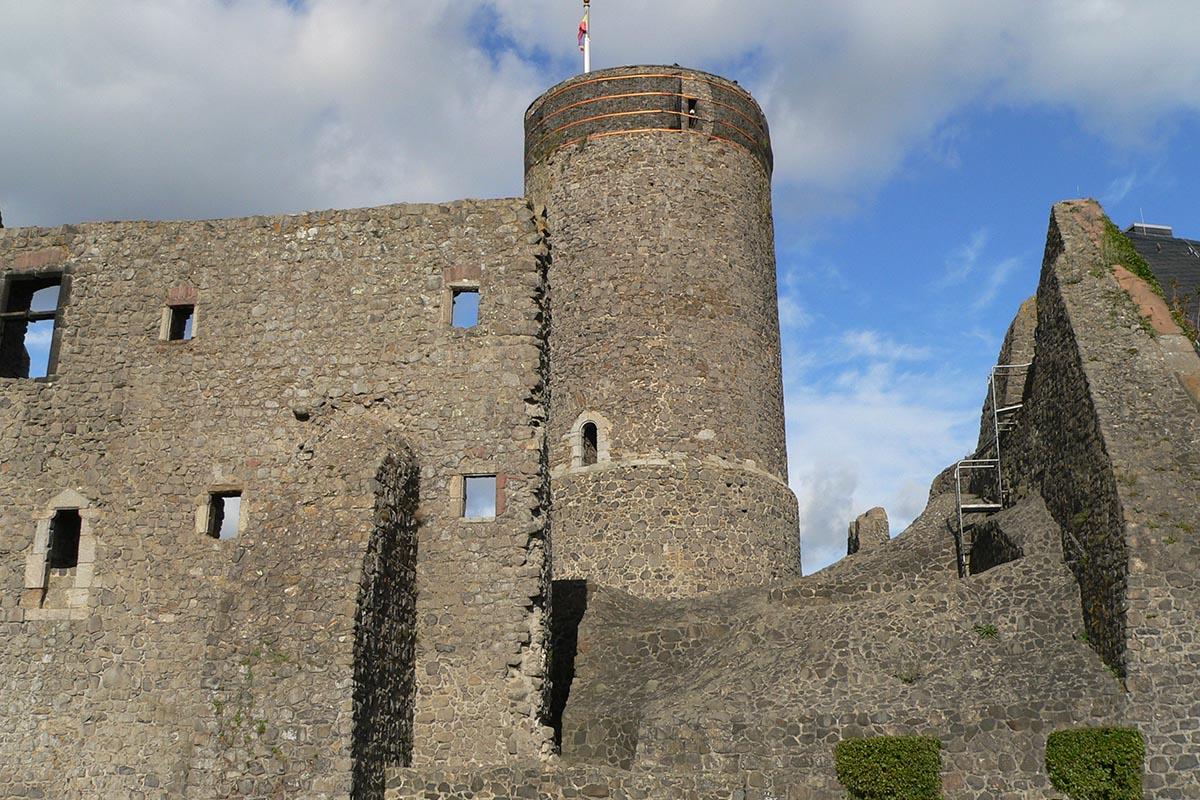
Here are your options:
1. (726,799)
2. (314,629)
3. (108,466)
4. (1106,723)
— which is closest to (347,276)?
(108,466)

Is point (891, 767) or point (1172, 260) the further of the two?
point (1172, 260)

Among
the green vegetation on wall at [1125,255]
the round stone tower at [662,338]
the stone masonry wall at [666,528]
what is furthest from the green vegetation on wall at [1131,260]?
the stone masonry wall at [666,528]

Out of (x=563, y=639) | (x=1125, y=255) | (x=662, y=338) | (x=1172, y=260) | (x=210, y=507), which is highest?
(x=1172, y=260)

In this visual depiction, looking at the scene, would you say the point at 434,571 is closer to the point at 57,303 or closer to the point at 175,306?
the point at 175,306

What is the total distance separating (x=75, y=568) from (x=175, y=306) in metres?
3.41

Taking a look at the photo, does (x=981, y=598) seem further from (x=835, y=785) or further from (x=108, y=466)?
(x=108, y=466)

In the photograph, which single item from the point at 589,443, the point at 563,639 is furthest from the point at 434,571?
the point at 589,443

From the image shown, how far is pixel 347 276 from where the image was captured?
1394cm

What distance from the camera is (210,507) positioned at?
43.4 feet

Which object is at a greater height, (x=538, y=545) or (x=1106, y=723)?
(x=538, y=545)

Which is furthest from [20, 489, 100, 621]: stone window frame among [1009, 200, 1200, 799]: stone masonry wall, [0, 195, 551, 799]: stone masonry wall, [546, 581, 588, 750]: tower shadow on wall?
[1009, 200, 1200, 799]: stone masonry wall

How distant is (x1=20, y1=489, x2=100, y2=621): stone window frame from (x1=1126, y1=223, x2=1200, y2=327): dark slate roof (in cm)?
1563

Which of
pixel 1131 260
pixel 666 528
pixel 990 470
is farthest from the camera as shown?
pixel 666 528

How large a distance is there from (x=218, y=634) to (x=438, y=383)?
3.75m
